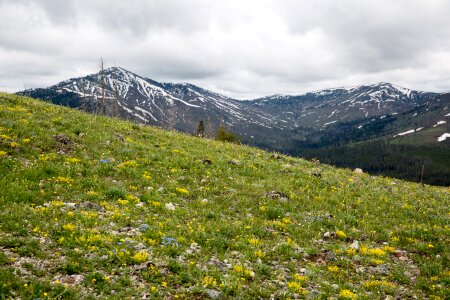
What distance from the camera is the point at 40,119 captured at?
936 inches

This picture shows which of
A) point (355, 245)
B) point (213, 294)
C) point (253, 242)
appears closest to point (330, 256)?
point (355, 245)

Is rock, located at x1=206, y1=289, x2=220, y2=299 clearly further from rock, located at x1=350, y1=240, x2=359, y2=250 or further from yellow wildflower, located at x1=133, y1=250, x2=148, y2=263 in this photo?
rock, located at x1=350, y1=240, x2=359, y2=250

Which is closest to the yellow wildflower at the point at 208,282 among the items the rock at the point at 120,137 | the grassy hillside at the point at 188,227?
the grassy hillside at the point at 188,227

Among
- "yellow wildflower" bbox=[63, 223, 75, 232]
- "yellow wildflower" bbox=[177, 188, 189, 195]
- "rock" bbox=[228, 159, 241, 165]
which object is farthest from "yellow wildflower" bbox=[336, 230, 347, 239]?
"yellow wildflower" bbox=[63, 223, 75, 232]

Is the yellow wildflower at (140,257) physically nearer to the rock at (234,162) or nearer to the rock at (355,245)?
the rock at (355,245)

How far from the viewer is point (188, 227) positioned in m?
13.6

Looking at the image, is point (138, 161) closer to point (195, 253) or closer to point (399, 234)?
point (195, 253)

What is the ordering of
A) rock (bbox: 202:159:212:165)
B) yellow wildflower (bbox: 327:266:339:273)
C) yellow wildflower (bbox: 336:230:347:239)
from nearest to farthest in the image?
yellow wildflower (bbox: 327:266:339:273)
yellow wildflower (bbox: 336:230:347:239)
rock (bbox: 202:159:212:165)

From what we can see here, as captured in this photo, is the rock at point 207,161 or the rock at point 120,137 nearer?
the rock at point 207,161

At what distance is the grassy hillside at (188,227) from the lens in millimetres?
9977

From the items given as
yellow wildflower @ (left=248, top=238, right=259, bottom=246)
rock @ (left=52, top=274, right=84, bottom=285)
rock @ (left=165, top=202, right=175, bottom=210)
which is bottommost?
rock @ (left=52, top=274, right=84, bottom=285)

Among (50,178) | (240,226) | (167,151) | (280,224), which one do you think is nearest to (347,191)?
(280,224)

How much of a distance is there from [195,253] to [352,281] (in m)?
5.23

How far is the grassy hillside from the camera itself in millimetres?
9977
